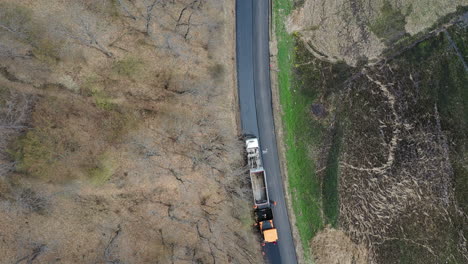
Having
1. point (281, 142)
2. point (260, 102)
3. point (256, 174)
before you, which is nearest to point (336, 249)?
point (256, 174)

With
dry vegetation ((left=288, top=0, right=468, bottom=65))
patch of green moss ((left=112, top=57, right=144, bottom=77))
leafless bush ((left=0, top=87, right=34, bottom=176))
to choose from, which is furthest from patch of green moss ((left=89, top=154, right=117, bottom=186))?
dry vegetation ((left=288, top=0, right=468, bottom=65))

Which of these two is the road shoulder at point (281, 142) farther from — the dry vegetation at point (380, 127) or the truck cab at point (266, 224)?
the truck cab at point (266, 224)

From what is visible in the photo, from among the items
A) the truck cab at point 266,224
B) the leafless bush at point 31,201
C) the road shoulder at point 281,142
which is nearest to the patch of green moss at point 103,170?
the leafless bush at point 31,201

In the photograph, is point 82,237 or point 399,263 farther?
point 399,263

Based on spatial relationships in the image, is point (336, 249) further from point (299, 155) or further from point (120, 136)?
point (120, 136)

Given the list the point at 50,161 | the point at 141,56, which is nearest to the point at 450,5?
the point at 141,56

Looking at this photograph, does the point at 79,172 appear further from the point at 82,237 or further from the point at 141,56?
the point at 141,56
